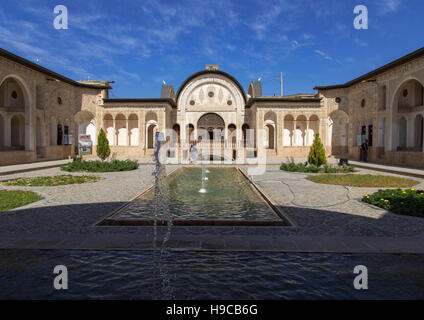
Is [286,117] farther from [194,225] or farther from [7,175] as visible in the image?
[194,225]

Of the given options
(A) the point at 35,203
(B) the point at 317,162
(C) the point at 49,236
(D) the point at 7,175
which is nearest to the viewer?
(C) the point at 49,236

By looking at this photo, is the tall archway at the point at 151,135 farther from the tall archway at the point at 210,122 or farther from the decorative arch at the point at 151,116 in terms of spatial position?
the tall archway at the point at 210,122

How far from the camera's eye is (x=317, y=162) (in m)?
16.0

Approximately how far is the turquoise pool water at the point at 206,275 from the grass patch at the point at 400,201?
2.62 meters

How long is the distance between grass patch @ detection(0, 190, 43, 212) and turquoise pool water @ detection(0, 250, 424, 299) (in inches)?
128

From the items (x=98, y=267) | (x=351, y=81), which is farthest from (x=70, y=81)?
(x=98, y=267)

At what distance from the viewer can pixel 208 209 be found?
22.0ft

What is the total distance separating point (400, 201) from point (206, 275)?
5480 mm

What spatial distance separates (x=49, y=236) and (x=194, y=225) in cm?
235

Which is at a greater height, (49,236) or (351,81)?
(351,81)

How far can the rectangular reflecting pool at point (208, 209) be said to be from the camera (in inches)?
215

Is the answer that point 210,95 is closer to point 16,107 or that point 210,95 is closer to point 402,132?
point 16,107

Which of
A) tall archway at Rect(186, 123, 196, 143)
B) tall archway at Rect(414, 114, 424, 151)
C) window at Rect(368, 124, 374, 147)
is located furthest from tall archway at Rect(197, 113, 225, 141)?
tall archway at Rect(414, 114, 424, 151)

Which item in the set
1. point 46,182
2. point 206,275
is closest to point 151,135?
point 46,182
